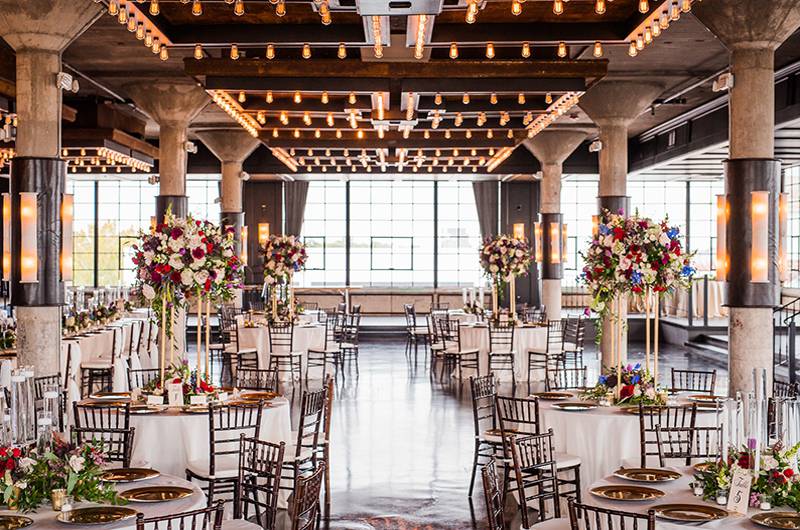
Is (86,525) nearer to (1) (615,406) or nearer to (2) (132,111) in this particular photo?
(1) (615,406)

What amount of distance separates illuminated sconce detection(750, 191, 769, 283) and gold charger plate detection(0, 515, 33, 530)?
7690 mm

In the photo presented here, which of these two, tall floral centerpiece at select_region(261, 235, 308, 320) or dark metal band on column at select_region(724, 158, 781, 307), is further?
tall floral centerpiece at select_region(261, 235, 308, 320)

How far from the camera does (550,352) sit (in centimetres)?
1583

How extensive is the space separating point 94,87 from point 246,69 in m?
6.45

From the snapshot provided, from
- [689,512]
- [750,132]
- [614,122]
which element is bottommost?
[689,512]

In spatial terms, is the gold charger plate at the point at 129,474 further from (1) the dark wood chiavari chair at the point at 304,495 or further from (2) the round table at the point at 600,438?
(2) the round table at the point at 600,438

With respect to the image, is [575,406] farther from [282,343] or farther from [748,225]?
[282,343]

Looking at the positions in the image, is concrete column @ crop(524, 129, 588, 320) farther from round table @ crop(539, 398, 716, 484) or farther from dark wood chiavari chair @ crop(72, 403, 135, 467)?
dark wood chiavari chair @ crop(72, 403, 135, 467)

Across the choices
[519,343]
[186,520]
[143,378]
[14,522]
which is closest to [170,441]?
[143,378]

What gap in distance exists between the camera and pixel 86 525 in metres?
4.50

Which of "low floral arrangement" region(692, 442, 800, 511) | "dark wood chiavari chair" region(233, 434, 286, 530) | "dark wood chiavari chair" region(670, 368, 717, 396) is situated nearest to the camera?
"low floral arrangement" region(692, 442, 800, 511)

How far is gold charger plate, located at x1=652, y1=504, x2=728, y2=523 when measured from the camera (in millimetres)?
4668

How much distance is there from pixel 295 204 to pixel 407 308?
298 inches

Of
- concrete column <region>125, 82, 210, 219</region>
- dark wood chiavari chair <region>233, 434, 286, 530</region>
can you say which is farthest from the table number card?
concrete column <region>125, 82, 210, 219</region>
